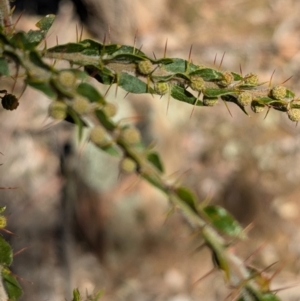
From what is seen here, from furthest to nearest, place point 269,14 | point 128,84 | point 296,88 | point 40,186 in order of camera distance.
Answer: point 269,14, point 296,88, point 40,186, point 128,84

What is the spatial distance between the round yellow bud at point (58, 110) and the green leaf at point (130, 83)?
0.18 metres

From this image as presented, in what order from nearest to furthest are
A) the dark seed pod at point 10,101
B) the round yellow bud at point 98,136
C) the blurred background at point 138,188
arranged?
1. the round yellow bud at point 98,136
2. the dark seed pod at point 10,101
3. the blurred background at point 138,188

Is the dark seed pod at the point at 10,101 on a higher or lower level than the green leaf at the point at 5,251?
higher

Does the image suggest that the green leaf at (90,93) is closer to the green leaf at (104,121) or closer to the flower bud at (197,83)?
the green leaf at (104,121)

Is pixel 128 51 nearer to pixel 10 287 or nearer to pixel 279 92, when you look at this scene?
pixel 279 92

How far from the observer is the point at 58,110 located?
0.50 metres

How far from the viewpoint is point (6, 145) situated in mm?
2604

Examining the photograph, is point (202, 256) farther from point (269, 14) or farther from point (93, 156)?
point (269, 14)

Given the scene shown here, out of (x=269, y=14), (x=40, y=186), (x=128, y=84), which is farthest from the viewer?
(x=269, y=14)

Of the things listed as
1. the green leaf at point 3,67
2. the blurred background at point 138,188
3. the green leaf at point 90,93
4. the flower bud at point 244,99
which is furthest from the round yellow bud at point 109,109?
the blurred background at point 138,188

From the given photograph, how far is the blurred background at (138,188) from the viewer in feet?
8.28

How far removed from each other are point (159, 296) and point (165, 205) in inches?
16.9

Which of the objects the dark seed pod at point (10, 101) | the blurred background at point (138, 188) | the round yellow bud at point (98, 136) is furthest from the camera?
the blurred background at point (138, 188)

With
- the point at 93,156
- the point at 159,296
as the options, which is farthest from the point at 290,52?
the point at 159,296
